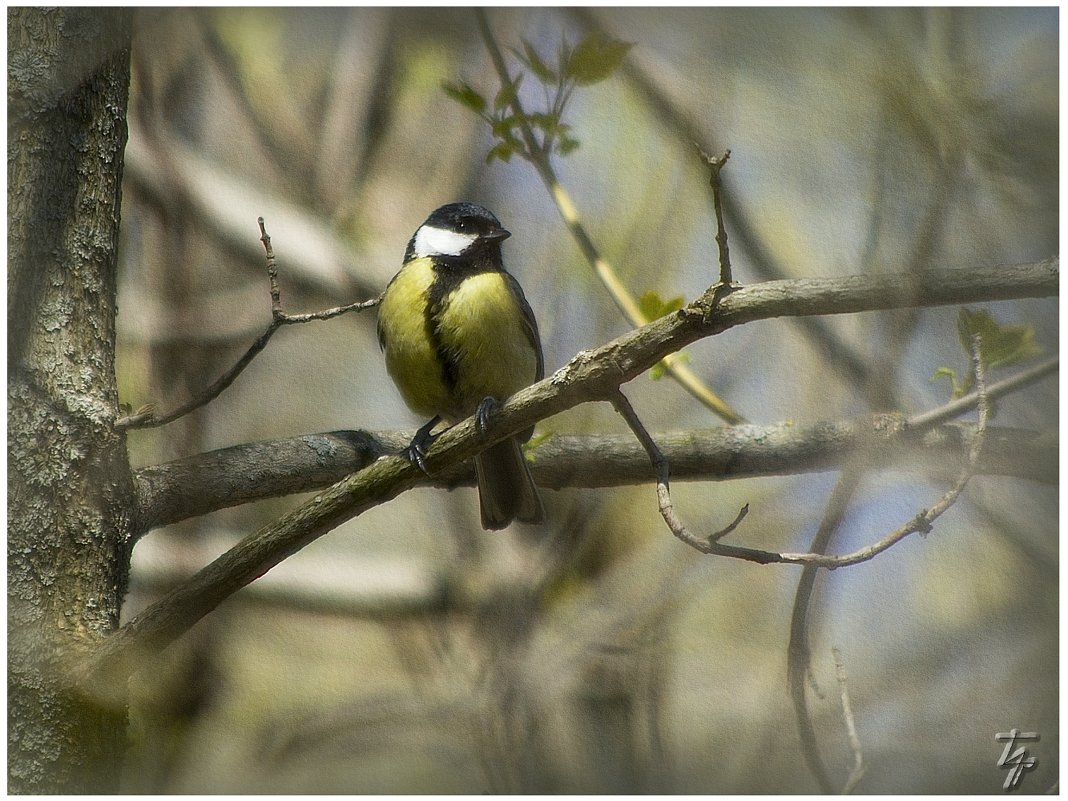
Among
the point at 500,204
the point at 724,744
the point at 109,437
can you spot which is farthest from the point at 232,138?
the point at 724,744

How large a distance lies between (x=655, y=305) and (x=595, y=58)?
0.44 metres

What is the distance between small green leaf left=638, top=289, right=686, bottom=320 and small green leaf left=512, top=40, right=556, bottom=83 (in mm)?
410

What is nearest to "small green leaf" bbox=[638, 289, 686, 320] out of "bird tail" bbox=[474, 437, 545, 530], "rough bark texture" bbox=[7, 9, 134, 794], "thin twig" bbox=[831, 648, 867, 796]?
"bird tail" bbox=[474, 437, 545, 530]

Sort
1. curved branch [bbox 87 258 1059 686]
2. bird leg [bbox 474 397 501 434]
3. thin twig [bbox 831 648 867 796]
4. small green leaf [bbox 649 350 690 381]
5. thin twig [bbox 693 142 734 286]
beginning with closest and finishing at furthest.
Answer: thin twig [bbox 693 142 734 286] < curved branch [bbox 87 258 1059 686] < bird leg [bbox 474 397 501 434] < thin twig [bbox 831 648 867 796] < small green leaf [bbox 649 350 690 381]

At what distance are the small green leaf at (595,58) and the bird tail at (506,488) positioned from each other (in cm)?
63

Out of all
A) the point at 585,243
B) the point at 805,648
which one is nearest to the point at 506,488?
the point at 585,243

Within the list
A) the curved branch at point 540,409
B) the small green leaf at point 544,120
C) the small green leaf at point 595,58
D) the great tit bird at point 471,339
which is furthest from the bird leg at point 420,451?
the small green leaf at point 595,58

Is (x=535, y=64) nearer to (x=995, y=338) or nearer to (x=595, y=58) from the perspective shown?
(x=595, y=58)

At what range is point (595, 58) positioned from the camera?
5.25 ft

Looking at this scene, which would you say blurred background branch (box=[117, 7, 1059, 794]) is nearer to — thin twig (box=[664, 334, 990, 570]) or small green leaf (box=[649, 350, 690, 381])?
small green leaf (box=[649, 350, 690, 381])

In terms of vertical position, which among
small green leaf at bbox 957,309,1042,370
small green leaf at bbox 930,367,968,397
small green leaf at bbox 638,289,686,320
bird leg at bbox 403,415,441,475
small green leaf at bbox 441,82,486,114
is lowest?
A: bird leg at bbox 403,415,441,475

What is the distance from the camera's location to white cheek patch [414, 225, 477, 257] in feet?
5.45

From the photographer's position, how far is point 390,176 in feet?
5.49

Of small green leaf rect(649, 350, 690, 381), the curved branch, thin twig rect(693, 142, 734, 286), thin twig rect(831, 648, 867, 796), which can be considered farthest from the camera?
small green leaf rect(649, 350, 690, 381)
